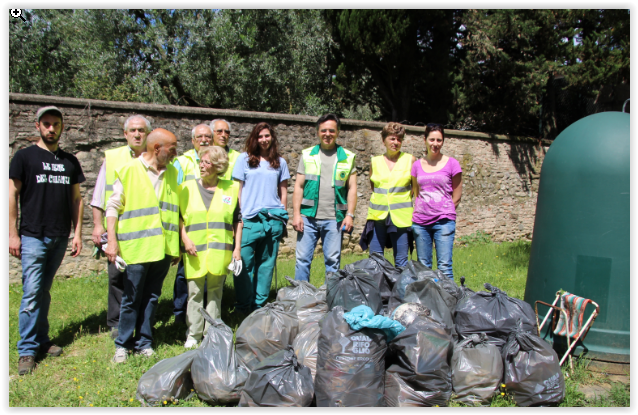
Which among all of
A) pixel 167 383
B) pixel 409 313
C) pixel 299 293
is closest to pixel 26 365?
pixel 167 383

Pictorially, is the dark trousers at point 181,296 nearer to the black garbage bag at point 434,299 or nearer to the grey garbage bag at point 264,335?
the grey garbage bag at point 264,335

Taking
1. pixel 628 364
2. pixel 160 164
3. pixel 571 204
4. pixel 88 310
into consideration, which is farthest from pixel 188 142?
pixel 628 364

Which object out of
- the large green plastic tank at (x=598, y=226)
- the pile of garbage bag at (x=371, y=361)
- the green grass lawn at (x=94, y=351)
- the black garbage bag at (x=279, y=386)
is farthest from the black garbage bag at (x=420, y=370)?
the large green plastic tank at (x=598, y=226)

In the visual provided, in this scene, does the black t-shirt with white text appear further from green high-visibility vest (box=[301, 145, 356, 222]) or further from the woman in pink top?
the woman in pink top

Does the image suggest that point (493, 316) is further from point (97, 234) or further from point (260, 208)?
point (97, 234)

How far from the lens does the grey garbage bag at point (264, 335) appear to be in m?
2.97

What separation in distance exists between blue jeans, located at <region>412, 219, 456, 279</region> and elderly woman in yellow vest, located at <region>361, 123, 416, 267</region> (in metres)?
0.15

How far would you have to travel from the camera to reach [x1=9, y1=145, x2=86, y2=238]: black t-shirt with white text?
133 inches

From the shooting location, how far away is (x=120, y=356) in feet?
10.8

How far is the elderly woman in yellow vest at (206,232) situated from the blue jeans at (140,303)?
0.84ft

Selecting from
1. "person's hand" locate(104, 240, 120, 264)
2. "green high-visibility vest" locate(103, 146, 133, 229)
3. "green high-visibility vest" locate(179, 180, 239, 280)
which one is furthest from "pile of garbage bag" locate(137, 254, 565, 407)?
"green high-visibility vest" locate(103, 146, 133, 229)

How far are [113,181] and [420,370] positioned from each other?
2743mm

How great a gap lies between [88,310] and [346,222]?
299 cm
